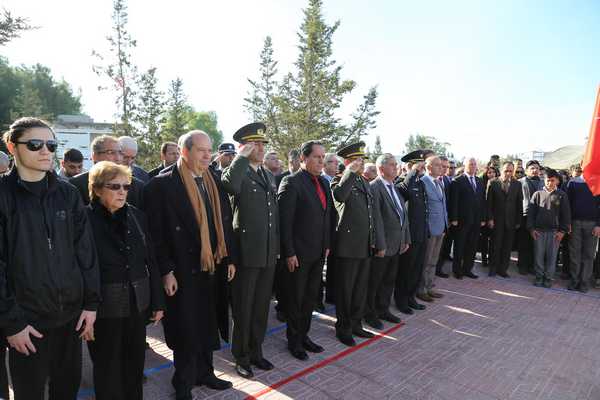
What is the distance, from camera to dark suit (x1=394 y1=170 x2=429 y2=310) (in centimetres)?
560

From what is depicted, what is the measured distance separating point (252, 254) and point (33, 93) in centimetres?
3979

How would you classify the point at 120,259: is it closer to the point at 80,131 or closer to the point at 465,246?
the point at 465,246

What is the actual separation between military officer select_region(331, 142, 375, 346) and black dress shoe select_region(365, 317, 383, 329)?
0.54 metres

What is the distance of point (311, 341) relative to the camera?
4.40 meters

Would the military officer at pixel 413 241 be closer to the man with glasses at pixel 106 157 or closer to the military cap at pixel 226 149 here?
the military cap at pixel 226 149

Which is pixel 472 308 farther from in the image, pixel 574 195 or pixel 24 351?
pixel 24 351

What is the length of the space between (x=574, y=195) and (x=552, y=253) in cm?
122

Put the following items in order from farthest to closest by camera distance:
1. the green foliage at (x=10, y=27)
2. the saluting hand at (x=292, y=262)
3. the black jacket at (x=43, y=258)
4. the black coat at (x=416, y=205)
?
the green foliage at (x=10, y=27), the black coat at (x=416, y=205), the saluting hand at (x=292, y=262), the black jacket at (x=43, y=258)

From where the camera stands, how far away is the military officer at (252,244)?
11.9 ft

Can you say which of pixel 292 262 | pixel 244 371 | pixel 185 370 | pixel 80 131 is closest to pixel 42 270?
pixel 185 370

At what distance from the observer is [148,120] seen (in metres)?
23.1

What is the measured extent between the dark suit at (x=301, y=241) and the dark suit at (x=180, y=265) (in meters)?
1.11

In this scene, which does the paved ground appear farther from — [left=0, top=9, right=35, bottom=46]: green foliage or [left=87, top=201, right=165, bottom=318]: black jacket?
[left=0, top=9, right=35, bottom=46]: green foliage

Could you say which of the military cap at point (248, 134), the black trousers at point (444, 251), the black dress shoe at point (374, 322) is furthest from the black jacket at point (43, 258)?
the black trousers at point (444, 251)
